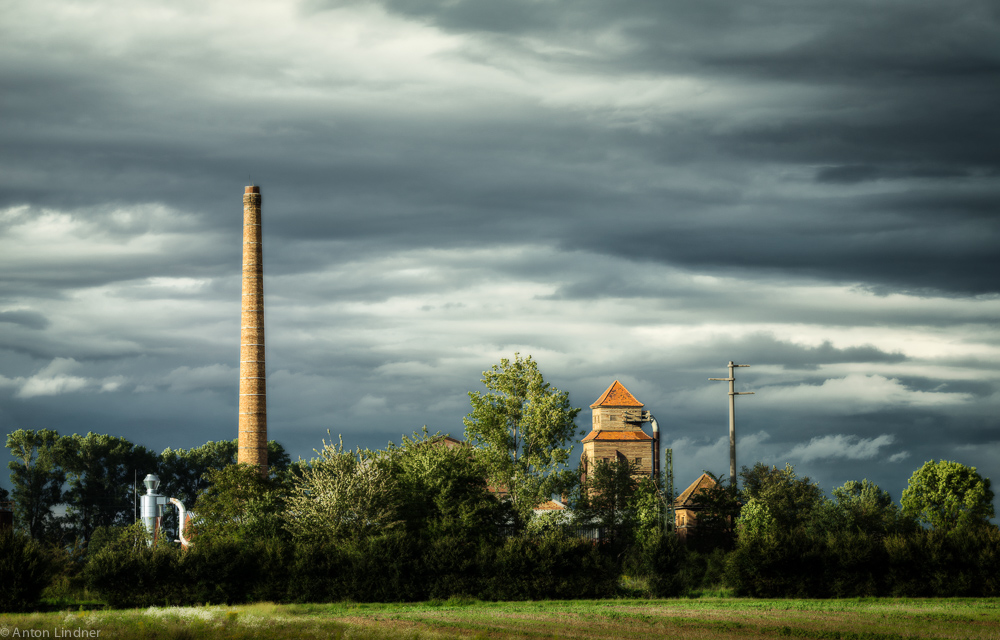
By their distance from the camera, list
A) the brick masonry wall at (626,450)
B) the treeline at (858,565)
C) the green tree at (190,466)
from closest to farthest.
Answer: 1. the treeline at (858,565)
2. the brick masonry wall at (626,450)
3. the green tree at (190,466)

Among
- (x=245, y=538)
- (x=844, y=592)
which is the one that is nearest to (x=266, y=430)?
(x=245, y=538)

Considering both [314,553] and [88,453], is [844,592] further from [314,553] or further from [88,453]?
[88,453]

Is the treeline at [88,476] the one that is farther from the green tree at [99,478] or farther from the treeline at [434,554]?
the treeline at [434,554]

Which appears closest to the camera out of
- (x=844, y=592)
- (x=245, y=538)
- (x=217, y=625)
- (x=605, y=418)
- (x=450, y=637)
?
(x=217, y=625)

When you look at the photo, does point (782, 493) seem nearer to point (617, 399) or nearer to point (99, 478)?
point (617, 399)

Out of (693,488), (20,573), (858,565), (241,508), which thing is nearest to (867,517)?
(858,565)

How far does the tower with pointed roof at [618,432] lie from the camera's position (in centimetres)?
10488

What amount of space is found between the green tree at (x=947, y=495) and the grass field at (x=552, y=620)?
32.3 metres

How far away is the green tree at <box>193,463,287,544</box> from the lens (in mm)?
57562

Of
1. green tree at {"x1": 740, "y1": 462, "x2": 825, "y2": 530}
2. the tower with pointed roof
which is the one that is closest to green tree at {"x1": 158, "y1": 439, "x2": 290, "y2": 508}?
the tower with pointed roof

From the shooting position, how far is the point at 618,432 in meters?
106

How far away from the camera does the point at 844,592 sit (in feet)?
173

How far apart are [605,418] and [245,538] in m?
56.6

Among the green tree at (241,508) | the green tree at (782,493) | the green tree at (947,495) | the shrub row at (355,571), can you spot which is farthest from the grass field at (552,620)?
the green tree at (947,495)
